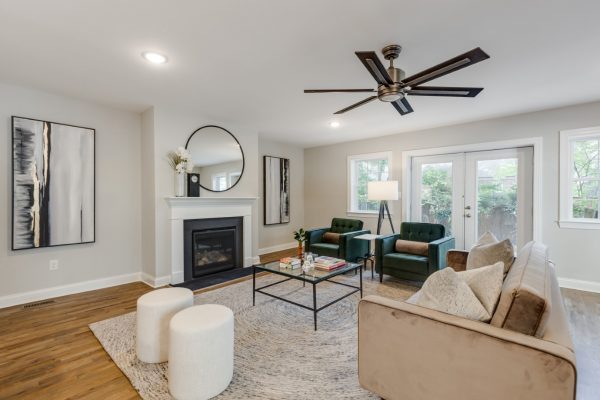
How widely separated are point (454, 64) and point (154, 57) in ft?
7.58

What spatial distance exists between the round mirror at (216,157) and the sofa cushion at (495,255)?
135 inches

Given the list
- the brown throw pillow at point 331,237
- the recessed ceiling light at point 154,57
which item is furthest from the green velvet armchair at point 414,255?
the recessed ceiling light at point 154,57

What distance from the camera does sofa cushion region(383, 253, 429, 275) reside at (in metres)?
3.54

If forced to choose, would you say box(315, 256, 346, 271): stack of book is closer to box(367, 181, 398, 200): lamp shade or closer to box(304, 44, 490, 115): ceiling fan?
box(304, 44, 490, 115): ceiling fan

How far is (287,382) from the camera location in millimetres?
1848

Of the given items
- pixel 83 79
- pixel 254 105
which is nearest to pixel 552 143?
pixel 254 105

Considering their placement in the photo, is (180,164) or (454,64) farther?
(180,164)

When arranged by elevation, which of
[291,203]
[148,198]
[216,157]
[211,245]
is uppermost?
[216,157]

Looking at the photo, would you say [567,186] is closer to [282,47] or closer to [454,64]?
[454,64]

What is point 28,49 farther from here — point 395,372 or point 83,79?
point 395,372

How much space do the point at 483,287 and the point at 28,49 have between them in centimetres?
364

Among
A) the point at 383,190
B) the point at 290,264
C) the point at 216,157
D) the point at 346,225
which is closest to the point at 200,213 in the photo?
the point at 216,157

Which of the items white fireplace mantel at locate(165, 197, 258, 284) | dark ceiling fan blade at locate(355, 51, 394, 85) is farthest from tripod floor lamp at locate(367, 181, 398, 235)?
dark ceiling fan blade at locate(355, 51, 394, 85)

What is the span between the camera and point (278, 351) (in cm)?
220
